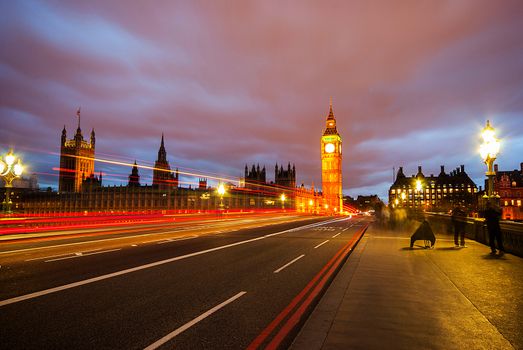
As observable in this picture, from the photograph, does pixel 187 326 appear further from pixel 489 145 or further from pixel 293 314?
pixel 489 145

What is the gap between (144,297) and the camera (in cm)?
686

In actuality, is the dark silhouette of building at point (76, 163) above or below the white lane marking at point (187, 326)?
above

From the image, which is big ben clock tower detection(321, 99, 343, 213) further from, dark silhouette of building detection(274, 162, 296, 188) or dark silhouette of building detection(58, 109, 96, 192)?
dark silhouette of building detection(58, 109, 96, 192)

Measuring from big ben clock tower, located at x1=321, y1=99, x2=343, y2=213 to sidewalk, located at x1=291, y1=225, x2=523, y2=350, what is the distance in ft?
475

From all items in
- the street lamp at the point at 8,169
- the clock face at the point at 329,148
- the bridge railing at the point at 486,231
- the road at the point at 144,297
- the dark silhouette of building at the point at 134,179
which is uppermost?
the clock face at the point at 329,148

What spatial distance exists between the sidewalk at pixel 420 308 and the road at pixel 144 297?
3.28 feet

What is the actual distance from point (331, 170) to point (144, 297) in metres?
163

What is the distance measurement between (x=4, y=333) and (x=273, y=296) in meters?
4.58

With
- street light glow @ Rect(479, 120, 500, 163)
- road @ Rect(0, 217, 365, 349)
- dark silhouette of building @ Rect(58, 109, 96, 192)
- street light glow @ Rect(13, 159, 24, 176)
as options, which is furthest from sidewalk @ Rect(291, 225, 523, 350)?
dark silhouette of building @ Rect(58, 109, 96, 192)

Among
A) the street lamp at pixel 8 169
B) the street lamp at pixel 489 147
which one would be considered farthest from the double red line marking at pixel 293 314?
the street lamp at pixel 8 169

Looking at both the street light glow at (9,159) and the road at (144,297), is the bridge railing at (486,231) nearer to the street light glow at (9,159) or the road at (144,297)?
the road at (144,297)

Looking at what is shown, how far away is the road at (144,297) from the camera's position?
16.1 feet

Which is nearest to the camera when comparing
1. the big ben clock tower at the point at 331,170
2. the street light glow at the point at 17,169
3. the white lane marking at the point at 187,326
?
the white lane marking at the point at 187,326

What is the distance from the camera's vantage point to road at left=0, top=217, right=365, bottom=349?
4.89 m
